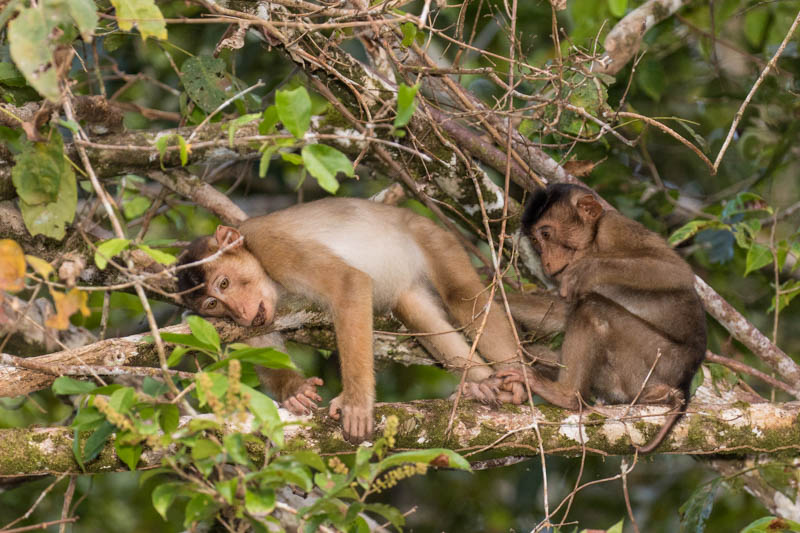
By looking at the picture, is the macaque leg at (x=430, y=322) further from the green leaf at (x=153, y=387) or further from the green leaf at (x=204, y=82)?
the green leaf at (x=153, y=387)

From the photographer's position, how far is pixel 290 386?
4.94 metres

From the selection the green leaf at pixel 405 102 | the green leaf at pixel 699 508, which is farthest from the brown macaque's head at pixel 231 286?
the green leaf at pixel 699 508

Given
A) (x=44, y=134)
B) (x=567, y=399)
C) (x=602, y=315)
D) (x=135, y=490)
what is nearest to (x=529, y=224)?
(x=602, y=315)

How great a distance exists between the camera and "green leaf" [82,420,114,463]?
119 inches

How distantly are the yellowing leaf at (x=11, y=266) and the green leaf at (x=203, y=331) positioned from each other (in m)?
0.57

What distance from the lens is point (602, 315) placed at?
4.84 metres

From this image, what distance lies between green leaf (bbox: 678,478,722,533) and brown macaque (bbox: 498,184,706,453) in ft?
2.16

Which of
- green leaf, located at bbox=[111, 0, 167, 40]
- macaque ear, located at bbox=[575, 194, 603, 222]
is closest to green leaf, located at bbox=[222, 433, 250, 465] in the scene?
green leaf, located at bbox=[111, 0, 167, 40]

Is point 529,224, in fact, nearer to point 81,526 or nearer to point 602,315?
point 602,315

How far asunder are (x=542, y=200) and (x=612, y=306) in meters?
0.76

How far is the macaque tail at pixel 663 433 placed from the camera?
4.29 m

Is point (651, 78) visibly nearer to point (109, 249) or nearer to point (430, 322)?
point (430, 322)

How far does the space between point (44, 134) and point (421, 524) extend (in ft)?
17.0

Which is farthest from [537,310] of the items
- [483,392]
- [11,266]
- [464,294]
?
[11,266]
